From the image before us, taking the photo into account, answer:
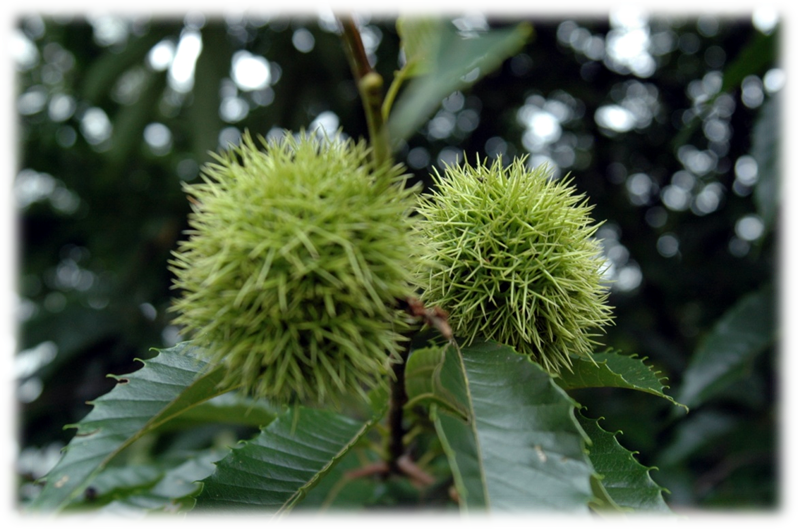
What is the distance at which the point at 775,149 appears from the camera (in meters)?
1.68

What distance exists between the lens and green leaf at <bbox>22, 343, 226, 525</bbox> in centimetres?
84

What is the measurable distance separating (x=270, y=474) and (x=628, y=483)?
22.8 inches

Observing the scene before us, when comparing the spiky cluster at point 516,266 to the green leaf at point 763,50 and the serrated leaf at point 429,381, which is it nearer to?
the serrated leaf at point 429,381

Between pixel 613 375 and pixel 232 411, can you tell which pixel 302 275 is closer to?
pixel 613 375

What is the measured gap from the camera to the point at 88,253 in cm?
317

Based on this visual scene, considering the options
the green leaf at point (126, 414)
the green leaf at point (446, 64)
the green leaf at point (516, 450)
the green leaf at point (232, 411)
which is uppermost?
the green leaf at point (446, 64)

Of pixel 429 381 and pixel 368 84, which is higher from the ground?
pixel 368 84

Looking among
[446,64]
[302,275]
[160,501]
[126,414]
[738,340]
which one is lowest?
[738,340]

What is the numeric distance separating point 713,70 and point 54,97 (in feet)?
10.8

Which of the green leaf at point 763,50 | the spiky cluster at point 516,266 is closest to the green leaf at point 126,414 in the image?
the spiky cluster at point 516,266

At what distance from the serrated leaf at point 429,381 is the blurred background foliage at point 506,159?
1.31m

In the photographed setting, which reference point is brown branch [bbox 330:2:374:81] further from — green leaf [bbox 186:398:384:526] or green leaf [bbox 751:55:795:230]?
green leaf [bbox 751:55:795:230]

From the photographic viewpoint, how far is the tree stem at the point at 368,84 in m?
0.80

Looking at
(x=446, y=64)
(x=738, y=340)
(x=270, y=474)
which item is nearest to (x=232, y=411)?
(x=270, y=474)
